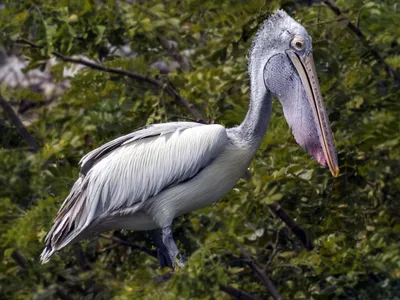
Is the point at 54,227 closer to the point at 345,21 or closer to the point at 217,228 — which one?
the point at 217,228

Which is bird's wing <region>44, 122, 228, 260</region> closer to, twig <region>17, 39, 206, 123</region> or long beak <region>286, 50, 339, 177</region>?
long beak <region>286, 50, 339, 177</region>

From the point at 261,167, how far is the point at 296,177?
0.20 m

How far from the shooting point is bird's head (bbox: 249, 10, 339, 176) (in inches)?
190

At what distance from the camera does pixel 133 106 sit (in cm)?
645

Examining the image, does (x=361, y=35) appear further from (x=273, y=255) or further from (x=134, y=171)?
(x=134, y=171)

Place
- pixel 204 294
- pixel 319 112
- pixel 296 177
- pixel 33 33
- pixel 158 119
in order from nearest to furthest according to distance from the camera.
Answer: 1. pixel 204 294
2. pixel 319 112
3. pixel 296 177
4. pixel 158 119
5. pixel 33 33

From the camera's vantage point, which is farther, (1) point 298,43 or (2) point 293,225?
(2) point 293,225

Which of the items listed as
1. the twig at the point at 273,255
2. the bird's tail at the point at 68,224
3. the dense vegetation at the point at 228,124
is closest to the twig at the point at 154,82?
the dense vegetation at the point at 228,124

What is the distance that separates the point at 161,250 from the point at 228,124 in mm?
1089

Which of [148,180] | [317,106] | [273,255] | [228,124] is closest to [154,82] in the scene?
[228,124]

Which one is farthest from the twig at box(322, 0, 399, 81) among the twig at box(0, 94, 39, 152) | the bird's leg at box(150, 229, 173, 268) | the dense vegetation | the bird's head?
the twig at box(0, 94, 39, 152)

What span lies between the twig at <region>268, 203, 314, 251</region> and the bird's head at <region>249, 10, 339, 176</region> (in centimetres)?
101

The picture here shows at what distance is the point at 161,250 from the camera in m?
5.18

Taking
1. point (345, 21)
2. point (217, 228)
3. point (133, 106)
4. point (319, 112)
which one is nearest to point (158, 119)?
point (133, 106)
